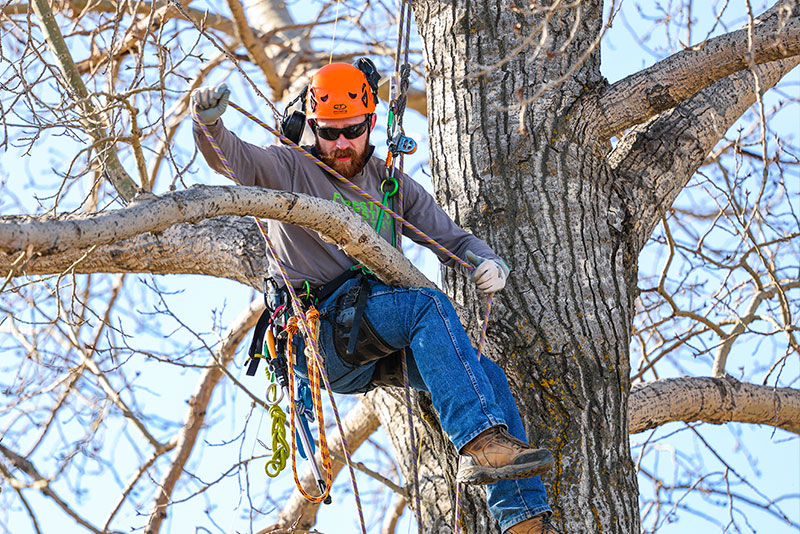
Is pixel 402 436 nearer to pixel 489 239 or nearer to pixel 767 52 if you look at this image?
pixel 489 239

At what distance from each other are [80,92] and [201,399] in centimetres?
192

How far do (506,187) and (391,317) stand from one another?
79 centimetres

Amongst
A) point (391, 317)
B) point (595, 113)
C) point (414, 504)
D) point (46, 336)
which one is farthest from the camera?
point (46, 336)

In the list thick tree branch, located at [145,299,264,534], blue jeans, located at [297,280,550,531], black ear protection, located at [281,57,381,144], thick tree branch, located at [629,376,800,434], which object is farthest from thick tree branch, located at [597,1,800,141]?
thick tree branch, located at [145,299,264,534]

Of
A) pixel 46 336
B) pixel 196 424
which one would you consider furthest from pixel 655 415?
pixel 46 336

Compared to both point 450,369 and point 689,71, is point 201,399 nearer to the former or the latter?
point 450,369

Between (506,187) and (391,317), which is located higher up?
(506,187)

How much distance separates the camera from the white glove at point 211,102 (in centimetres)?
277

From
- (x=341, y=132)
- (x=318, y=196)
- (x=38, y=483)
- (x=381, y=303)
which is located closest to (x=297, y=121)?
(x=341, y=132)

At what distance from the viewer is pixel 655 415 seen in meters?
3.75

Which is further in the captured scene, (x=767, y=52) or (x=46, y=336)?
(x=46, y=336)

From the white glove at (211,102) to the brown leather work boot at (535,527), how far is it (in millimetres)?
1462

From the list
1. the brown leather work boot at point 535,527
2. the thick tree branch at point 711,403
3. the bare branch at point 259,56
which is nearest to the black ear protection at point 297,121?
the brown leather work boot at point 535,527

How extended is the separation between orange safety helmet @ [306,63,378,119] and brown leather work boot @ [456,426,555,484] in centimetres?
118
